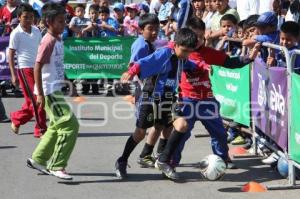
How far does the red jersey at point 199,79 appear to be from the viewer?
23.7 feet

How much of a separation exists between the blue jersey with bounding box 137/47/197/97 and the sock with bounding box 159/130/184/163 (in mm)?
502

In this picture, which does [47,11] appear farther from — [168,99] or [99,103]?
[99,103]

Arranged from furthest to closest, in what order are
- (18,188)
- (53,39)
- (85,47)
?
(85,47)
(53,39)
(18,188)

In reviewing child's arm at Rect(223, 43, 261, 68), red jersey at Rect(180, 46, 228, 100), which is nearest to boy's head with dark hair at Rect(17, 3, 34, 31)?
red jersey at Rect(180, 46, 228, 100)

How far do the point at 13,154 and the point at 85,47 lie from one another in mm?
6740

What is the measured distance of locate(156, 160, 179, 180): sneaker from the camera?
280 inches

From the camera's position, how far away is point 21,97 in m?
14.3

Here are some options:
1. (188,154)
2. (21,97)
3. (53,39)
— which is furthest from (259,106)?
(21,97)

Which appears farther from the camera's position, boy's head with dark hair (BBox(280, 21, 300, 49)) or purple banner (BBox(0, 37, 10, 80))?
purple banner (BBox(0, 37, 10, 80))

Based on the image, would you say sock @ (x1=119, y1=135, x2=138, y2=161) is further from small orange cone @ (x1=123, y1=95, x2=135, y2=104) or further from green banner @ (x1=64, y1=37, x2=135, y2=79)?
green banner @ (x1=64, y1=37, x2=135, y2=79)

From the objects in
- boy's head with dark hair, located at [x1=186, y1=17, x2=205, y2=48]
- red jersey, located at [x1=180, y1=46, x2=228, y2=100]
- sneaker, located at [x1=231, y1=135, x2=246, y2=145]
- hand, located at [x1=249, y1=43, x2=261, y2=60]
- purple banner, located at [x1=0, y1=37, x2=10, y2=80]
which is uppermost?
boy's head with dark hair, located at [x1=186, y1=17, x2=205, y2=48]

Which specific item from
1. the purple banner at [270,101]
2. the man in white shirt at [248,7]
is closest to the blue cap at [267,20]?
the purple banner at [270,101]

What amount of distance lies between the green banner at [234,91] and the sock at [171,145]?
1647 millimetres

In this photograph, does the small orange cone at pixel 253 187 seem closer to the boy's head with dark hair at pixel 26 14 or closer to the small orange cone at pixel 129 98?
the boy's head with dark hair at pixel 26 14
